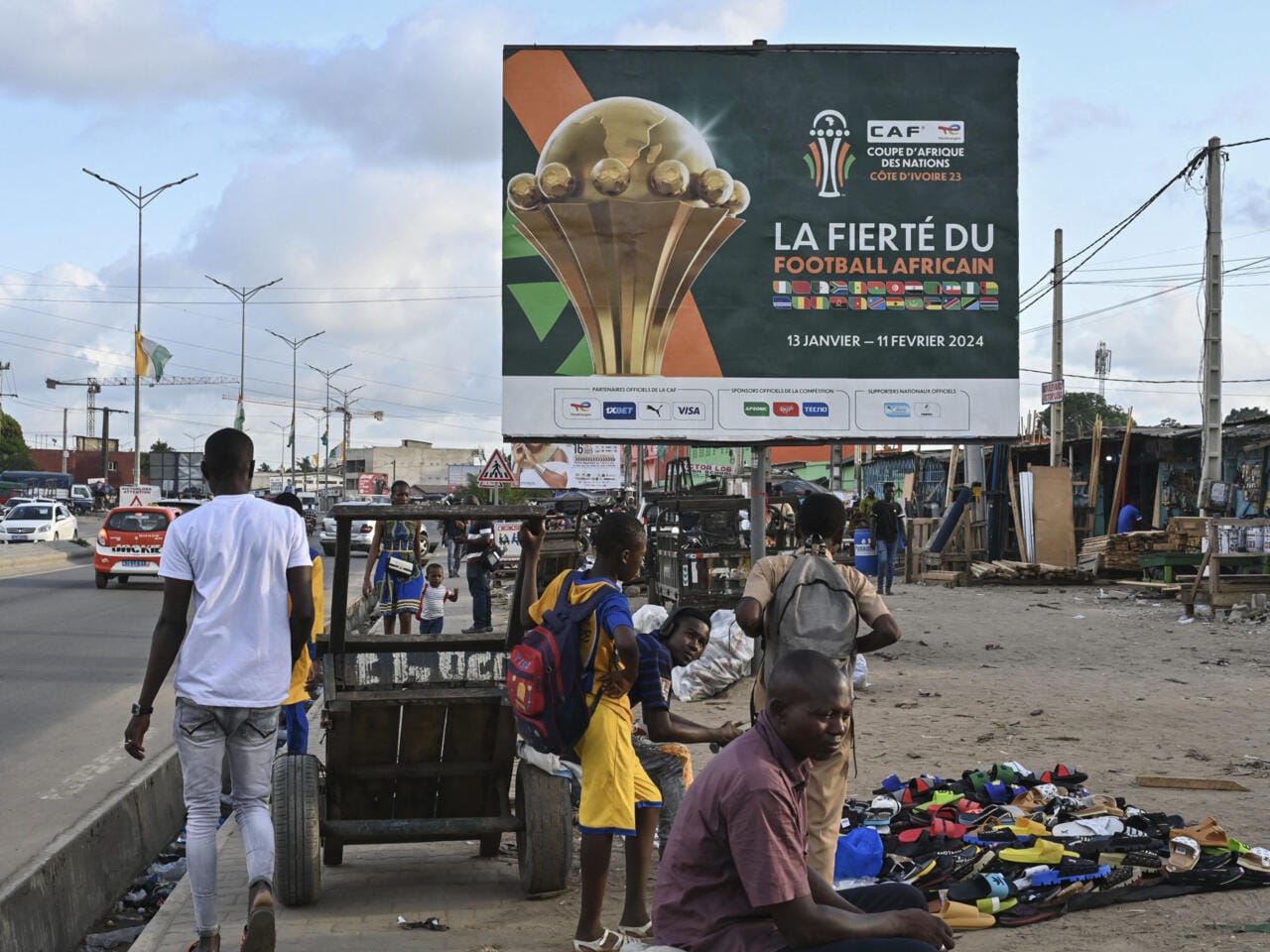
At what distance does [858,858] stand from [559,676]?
5.51ft

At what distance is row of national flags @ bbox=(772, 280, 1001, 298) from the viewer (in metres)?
12.6

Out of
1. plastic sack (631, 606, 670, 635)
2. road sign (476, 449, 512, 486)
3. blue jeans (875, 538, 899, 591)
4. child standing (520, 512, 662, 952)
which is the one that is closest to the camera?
child standing (520, 512, 662, 952)

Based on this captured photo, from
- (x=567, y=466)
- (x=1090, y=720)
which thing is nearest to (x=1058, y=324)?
(x=567, y=466)

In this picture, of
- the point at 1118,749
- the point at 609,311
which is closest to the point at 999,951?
the point at 1118,749

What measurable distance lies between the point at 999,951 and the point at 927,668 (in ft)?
31.6

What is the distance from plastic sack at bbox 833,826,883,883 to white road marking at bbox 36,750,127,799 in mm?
4854

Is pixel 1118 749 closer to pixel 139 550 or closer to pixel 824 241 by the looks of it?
pixel 824 241

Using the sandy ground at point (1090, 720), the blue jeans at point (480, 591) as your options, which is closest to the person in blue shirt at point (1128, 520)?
the sandy ground at point (1090, 720)

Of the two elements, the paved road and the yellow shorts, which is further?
the paved road

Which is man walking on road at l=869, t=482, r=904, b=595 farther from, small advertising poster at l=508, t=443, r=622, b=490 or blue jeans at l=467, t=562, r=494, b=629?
small advertising poster at l=508, t=443, r=622, b=490

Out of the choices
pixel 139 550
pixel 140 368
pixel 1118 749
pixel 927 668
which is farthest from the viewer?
pixel 140 368

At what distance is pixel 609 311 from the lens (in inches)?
490

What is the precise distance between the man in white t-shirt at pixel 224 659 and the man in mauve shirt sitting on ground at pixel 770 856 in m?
1.97

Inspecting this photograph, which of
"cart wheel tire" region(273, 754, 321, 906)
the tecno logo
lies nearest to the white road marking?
"cart wheel tire" region(273, 754, 321, 906)
